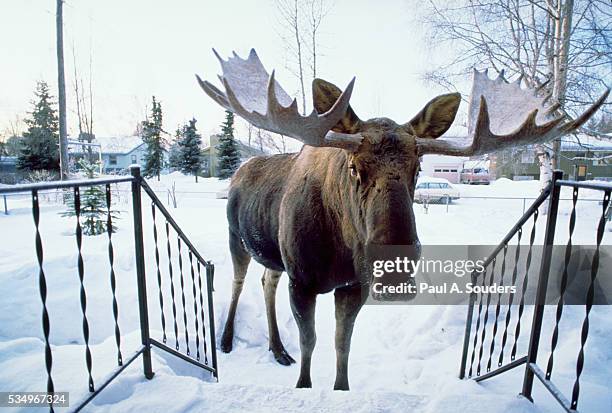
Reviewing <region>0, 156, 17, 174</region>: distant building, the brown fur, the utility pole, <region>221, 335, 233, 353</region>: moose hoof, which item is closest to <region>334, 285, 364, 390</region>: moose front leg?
the brown fur

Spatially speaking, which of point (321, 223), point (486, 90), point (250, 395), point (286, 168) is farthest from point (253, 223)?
point (486, 90)

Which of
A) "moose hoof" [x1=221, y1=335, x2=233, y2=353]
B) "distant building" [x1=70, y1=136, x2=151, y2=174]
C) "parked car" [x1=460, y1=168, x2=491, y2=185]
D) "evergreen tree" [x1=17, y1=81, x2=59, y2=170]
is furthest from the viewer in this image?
"distant building" [x1=70, y1=136, x2=151, y2=174]

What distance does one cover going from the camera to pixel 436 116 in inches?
109

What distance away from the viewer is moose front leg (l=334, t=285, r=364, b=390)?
3045mm

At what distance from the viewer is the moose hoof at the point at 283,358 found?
14.0 ft

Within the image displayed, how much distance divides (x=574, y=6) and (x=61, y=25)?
1719 centimetres

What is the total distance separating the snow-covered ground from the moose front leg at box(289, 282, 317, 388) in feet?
1.83

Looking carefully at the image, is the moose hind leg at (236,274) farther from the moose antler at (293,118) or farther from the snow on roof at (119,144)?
the snow on roof at (119,144)

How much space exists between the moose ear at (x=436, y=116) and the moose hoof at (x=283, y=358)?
3.11 meters

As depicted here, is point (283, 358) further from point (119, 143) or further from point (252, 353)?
point (119, 143)

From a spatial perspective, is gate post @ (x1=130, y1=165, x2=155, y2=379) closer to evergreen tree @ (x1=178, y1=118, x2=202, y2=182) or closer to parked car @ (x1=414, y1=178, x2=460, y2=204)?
parked car @ (x1=414, y1=178, x2=460, y2=204)

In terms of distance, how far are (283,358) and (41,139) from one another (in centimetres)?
3097

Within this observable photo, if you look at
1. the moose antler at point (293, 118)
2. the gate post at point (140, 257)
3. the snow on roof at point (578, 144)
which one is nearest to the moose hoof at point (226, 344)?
the gate post at point (140, 257)

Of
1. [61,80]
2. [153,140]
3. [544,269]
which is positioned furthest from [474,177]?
[544,269]
